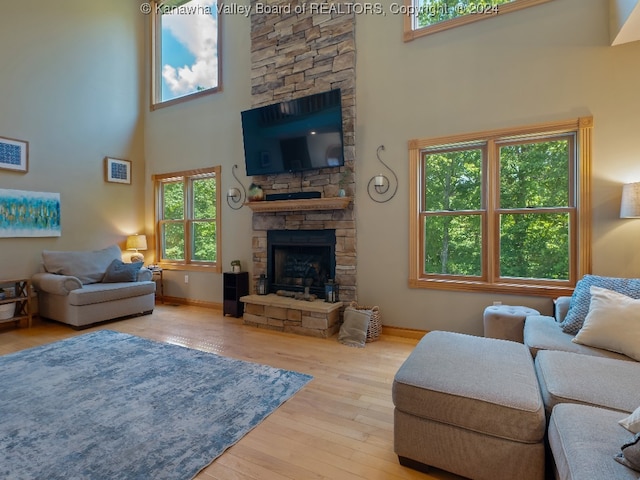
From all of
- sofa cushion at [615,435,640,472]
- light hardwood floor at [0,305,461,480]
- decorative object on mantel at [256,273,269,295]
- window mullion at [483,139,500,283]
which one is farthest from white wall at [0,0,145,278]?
sofa cushion at [615,435,640,472]

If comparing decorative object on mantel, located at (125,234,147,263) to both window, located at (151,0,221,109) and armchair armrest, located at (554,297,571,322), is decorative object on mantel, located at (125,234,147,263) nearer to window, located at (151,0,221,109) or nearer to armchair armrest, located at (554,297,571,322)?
window, located at (151,0,221,109)

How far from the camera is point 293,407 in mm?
2244

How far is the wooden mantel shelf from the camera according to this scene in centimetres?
379

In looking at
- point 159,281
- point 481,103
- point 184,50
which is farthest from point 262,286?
point 184,50

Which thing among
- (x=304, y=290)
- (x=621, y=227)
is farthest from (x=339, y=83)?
(x=621, y=227)

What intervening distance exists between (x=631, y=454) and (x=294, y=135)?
3866 mm

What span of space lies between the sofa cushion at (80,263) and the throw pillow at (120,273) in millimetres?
158

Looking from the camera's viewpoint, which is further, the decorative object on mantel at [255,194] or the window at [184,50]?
the window at [184,50]

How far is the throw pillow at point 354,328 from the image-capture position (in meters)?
3.47

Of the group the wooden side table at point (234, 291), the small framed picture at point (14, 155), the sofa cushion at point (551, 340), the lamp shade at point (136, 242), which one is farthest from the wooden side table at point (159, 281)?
the sofa cushion at point (551, 340)

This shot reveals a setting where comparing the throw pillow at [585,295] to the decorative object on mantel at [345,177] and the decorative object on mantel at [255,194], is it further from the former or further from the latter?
the decorative object on mantel at [255,194]

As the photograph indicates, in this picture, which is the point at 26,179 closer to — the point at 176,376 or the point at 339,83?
the point at 176,376

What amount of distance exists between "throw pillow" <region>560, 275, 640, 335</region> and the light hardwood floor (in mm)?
1355

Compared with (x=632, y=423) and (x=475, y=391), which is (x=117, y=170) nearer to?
(x=475, y=391)
